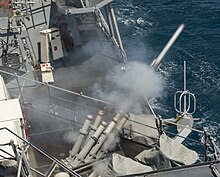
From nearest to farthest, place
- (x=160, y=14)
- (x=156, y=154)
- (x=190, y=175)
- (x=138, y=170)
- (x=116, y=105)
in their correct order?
(x=190, y=175) < (x=138, y=170) < (x=156, y=154) < (x=116, y=105) < (x=160, y=14)

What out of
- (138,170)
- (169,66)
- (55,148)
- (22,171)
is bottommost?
(169,66)

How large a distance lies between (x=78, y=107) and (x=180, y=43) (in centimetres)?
2100

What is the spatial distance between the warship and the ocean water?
295 cm

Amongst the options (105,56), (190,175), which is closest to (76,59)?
(105,56)

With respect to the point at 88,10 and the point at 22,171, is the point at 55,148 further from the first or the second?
the point at 88,10

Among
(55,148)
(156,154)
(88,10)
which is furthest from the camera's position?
(88,10)

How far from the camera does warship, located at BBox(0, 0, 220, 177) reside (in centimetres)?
1642

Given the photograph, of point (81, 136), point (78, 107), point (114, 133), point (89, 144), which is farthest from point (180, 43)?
point (89, 144)

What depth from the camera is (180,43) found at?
141 feet

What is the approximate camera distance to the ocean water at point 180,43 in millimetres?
34250

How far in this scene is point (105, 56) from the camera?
29297mm

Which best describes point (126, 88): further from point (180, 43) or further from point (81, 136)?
point (180, 43)

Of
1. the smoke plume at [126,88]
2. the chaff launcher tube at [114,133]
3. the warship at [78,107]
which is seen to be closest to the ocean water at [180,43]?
the warship at [78,107]

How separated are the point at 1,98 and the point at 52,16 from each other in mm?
10879
